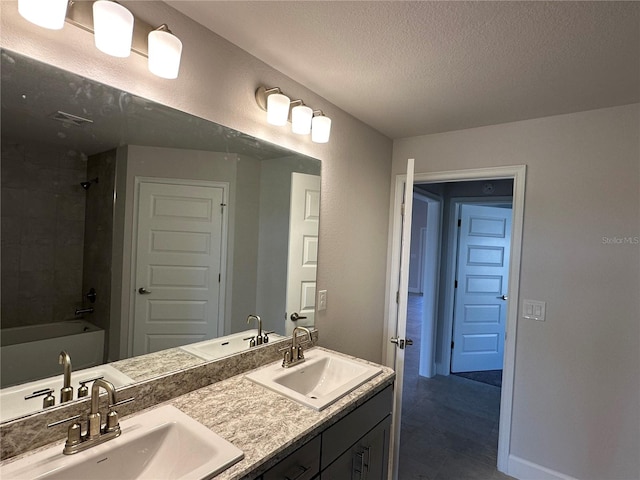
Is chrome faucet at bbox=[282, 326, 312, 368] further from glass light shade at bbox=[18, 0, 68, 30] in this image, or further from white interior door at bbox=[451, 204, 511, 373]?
white interior door at bbox=[451, 204, 511, 373]

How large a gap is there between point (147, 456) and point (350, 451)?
76 cm

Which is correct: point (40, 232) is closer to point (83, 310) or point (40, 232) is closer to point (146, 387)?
point (83, 310)

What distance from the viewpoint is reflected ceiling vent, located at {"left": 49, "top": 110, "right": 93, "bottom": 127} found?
1028 millimetres

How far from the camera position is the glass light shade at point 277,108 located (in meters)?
1.59

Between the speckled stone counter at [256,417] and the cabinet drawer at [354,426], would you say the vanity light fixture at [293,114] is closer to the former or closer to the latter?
Result: the speckled stone counter at [256,417]

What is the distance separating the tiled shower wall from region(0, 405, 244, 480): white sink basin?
40 cm

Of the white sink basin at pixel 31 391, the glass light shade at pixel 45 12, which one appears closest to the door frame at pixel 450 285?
the white sink basin at pixel 31 391

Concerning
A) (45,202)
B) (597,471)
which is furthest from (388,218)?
(45,202)

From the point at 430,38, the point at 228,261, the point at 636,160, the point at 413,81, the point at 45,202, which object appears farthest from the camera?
the point at 636,160

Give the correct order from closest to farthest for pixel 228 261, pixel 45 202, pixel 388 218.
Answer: pixel 45 202
pixel 228 261
pixel 388 218

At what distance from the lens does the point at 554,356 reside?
208 cm

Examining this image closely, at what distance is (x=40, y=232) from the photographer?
1.01 metres

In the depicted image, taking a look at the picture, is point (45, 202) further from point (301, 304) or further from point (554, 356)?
point (554, 356)

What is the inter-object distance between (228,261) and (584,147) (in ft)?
7.19
